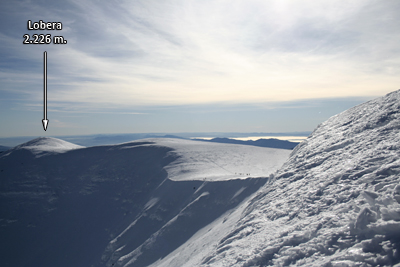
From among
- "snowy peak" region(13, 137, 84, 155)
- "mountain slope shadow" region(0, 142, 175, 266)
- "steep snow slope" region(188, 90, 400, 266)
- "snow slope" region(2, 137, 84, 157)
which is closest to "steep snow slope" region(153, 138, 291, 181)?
"mountain slope shadow" region(0, 142, 175, 266)

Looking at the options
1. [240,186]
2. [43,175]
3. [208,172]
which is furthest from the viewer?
[43,175]

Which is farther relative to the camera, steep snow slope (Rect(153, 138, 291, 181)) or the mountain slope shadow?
steep snow slope (Rect(153, 138, 291, 181))

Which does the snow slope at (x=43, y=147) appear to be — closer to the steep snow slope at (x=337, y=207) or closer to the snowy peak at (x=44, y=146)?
the snowy peak at (x=44, y=146)

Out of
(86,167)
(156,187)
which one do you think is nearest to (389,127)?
(156,187)

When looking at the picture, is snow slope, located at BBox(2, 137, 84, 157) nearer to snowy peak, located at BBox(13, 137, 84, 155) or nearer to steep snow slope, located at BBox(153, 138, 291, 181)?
snowy peak, located at BBox(13, 137, 84, 155)

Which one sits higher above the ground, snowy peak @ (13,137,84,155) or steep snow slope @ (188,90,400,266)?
steep snow slope @ (188,90,400,266)

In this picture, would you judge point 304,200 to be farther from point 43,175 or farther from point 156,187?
point 43,175
